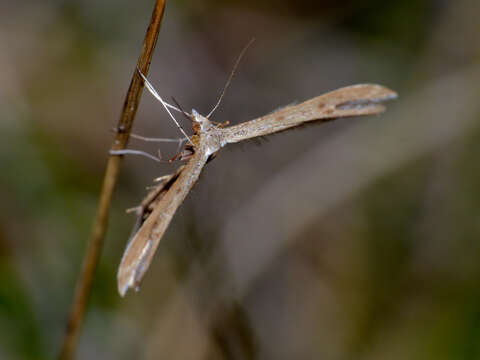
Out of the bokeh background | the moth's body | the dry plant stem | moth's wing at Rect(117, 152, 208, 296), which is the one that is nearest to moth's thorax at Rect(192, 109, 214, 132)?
the moth's body

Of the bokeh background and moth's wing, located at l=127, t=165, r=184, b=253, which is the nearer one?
moth's wing, located at l=127, t=165, r=184, b=253

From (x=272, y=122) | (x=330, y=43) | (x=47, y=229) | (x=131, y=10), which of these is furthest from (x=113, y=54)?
(x=272, y=122)

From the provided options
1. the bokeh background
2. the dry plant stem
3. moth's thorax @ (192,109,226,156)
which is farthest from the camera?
the bokeh background

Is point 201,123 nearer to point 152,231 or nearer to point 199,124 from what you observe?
point 199,124

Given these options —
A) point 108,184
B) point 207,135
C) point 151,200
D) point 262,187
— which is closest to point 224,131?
point 207,135

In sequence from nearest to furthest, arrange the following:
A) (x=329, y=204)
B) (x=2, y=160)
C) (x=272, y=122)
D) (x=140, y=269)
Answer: (x=140, y=269), (x=272, y=122), (x=2, y=160), (x=329, y=204)

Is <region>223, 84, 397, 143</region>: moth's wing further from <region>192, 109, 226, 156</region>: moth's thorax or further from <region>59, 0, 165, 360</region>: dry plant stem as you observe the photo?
<region>59, 0, 165, 360</region>: dry plant stem

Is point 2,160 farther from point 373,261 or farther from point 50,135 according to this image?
point 373,261
